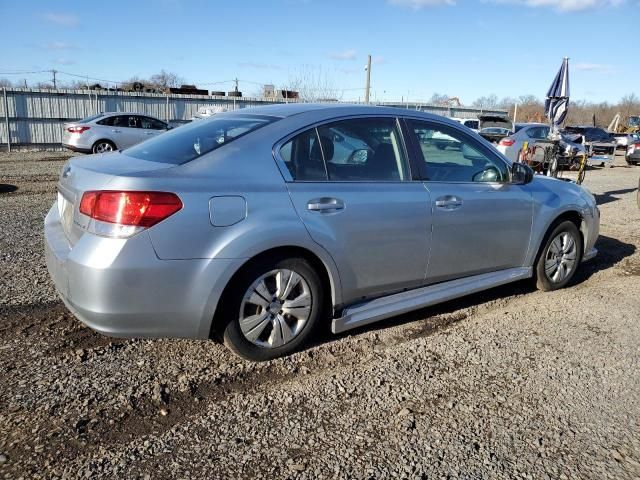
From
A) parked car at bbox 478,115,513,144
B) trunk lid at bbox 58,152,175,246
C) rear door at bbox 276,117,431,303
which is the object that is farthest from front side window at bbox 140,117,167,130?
rear door at bbox 276,117,431,303

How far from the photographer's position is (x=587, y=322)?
14.0 ft

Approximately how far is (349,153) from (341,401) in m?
1.65

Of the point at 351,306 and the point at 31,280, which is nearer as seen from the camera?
the point at 351,306

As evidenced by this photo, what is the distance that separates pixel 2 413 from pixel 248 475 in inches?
54.4

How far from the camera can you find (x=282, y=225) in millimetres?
3096

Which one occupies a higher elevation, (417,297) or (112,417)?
(417,297)

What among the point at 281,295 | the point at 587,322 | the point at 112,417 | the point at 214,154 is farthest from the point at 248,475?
the point at 587,322

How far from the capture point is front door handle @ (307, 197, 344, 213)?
3.25 m

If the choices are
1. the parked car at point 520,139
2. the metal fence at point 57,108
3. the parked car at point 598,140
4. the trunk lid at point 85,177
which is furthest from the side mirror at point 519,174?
the parked car at point 598,140

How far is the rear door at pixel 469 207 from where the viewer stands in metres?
3.90

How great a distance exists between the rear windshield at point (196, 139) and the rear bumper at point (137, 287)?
2.20ft

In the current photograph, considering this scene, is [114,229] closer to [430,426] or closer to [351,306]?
[351,306]

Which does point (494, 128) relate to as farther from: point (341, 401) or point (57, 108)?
point (57, 108)

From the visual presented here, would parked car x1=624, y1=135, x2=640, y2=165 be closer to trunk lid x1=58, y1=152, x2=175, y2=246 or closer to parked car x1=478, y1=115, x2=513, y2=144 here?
parked car x1=478, y1=115, x2=513, y2=144
